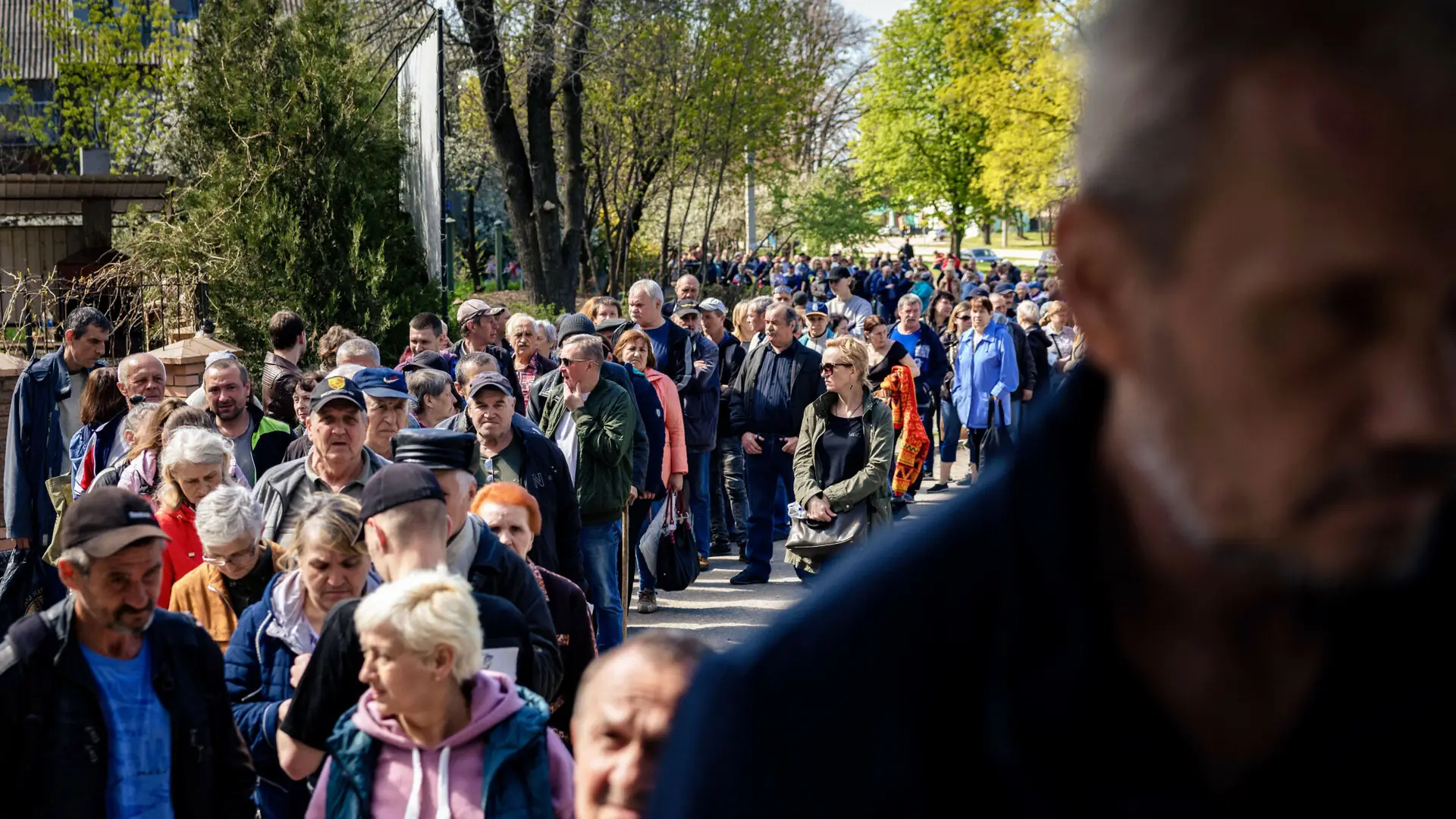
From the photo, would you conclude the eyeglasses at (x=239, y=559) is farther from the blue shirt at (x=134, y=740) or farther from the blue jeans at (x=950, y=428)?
the blue jeans at (x=950, y=428)

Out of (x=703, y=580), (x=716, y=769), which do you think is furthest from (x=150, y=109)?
(x=716, y=769)

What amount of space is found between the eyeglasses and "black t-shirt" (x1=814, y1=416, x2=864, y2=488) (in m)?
4.50

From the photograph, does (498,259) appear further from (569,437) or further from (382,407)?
(382,407)

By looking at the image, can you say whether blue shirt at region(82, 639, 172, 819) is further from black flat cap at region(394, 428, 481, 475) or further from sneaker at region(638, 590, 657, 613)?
sneaker at region(638, 590, 657, 613)

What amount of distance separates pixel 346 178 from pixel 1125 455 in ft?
50.2

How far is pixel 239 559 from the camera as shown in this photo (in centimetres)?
566

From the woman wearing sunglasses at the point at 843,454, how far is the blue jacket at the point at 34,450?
428cm

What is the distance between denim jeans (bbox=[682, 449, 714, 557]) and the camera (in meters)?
12.2

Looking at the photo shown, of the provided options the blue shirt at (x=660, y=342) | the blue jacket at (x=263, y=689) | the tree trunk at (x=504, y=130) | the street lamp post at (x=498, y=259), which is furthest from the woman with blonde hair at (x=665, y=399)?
the street lamp post at (x=498, y=259)

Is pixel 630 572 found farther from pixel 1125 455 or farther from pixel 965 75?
pixel 965 75

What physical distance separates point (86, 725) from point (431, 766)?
1.00 meters

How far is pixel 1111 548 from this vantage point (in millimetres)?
810

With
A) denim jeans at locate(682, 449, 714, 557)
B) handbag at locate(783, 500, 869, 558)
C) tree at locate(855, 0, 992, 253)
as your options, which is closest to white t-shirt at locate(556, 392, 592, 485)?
handbag at locate(783, 500, 869, 558)

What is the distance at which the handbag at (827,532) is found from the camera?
30.1 feet
